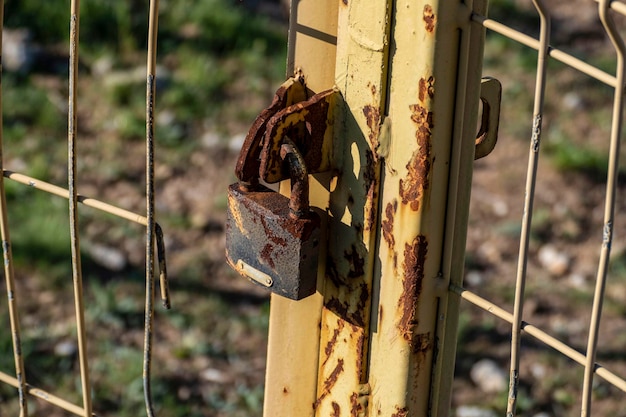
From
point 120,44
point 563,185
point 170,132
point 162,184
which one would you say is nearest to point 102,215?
point 162,184

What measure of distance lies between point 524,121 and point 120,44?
5.39ft

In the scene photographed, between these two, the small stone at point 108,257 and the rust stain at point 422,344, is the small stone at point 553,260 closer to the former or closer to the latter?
the small stone at point 108,257

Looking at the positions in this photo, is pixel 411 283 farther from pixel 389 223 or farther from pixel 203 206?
pixel 203 206

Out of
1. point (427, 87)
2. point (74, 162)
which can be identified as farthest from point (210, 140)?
point (427, 87)

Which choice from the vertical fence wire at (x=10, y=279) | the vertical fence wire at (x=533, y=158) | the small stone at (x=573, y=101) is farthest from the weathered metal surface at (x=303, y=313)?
the small stone at (x=573, y=101)

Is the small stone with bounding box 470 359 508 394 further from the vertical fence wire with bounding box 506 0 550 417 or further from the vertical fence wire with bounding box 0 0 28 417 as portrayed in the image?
the vertical fence wire with bounding box 506 0 550 417

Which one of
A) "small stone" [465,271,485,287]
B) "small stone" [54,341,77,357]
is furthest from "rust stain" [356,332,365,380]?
"small stone" [465,271,485,287]

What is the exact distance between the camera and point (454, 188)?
1167 mm

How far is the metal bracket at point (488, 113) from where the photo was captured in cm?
120

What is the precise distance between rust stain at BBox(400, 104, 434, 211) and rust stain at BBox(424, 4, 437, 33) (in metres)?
Result: 0.08

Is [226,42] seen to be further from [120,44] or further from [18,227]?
[18,227]

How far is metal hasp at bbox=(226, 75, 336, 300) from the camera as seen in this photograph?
118 cm

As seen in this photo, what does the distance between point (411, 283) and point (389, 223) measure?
0.07 meters

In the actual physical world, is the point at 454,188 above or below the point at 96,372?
below
